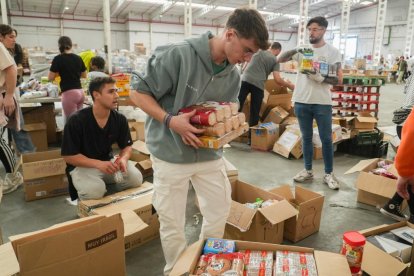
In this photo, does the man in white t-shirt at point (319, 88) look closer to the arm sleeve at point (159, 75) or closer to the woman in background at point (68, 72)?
the arm sleeve at point (159, 75)

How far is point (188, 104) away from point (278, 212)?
107 cm

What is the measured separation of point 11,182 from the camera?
123 inches

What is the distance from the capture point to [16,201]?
2904 mm

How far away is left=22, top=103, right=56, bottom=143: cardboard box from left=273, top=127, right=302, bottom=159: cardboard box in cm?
317

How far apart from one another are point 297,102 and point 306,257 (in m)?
2.06

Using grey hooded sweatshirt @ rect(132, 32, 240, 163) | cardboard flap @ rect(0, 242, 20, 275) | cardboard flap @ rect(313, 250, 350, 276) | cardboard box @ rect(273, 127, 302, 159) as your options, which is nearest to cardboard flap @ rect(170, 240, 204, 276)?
grey hooded sweatshirt @ rect(132, 32, 240, 163)

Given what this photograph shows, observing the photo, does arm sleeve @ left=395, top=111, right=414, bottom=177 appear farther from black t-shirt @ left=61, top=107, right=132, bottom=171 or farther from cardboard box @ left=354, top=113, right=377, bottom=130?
cardboard box @ left=354, top=113, right=377, bottom=130

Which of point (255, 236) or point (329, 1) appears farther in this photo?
point (329, 1)

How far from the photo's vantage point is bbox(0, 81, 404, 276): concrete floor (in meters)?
2.16

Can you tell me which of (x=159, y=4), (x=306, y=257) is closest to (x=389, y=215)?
(x=306, y=257)

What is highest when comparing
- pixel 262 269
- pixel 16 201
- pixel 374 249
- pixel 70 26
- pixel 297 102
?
pixel 70 26

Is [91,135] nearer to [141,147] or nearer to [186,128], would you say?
[141,147]

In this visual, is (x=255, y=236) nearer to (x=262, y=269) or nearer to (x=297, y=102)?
(x=262, y=269)

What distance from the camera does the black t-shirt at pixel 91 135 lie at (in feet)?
7.97
